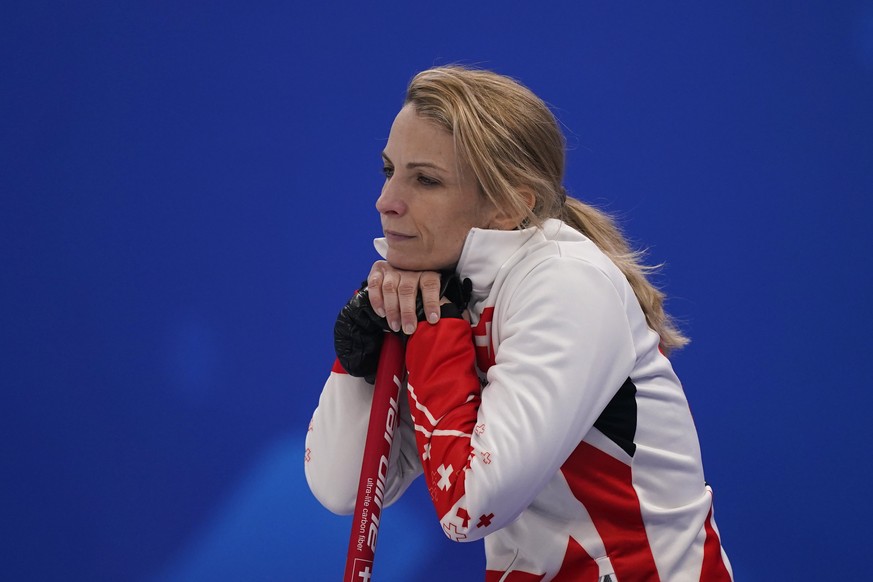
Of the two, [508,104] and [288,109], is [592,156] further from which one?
[508,104]

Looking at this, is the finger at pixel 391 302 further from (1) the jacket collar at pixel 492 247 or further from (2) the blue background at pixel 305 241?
(2) the blue background at pixel 305 241

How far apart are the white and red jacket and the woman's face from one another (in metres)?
0.04

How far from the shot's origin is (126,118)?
2.65 m

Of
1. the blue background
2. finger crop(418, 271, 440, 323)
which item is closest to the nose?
finger crop(418, 271, 440, 323)

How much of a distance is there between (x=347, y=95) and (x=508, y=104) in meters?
1.27

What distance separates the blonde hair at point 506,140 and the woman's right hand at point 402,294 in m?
0.16

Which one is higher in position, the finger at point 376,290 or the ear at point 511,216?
the ear at point 511,216

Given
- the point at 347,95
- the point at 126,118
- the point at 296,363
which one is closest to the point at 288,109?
the point at 347,95

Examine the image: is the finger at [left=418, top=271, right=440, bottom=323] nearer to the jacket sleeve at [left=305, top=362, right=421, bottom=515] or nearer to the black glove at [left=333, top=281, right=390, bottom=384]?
the black glove at [left=333, top=281, right=390, bottom=384]

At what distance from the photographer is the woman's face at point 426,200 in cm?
139

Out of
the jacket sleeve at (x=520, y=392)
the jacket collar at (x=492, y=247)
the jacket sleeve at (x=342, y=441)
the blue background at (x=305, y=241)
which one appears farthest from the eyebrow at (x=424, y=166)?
the blue background at (x=305, y=241)

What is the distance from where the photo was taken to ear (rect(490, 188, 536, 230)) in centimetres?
143

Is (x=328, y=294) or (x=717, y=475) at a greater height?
(x=328, y=294)

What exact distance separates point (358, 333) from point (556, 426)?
397mm
